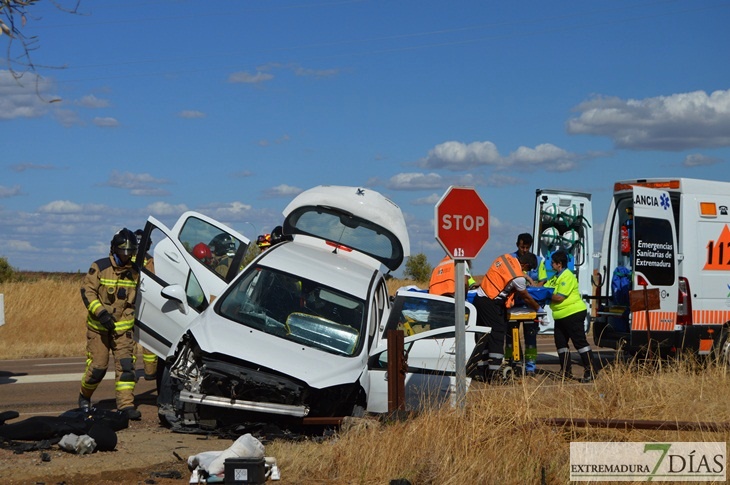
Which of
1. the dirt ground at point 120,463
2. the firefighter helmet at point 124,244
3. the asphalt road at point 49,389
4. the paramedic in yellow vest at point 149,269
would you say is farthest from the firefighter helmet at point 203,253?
the dirt ground at point 120,463

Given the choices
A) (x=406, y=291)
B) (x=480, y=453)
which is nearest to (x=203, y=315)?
(x=406, y=291)

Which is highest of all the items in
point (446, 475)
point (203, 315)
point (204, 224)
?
point (204, 224)

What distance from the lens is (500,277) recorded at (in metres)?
13.2

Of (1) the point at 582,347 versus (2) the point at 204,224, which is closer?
(2) the point at 204,224

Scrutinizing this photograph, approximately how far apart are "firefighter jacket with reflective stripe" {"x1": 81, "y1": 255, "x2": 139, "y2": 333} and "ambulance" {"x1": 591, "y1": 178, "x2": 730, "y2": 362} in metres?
6.68

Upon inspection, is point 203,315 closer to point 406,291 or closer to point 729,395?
point 406,291

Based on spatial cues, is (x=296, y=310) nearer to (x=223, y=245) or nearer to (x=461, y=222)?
(x=223, y=245)

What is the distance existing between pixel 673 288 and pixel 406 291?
462 centimetres

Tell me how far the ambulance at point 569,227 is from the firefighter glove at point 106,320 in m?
8.59

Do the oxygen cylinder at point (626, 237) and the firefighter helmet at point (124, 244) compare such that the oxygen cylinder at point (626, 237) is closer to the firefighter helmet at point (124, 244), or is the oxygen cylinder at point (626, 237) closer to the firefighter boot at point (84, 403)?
the firefighter helmet at point (124, 244)

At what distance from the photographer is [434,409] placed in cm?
833

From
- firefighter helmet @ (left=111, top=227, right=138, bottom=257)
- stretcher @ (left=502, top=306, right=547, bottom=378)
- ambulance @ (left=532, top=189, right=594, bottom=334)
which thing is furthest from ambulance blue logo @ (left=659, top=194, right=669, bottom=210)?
firefighter helmet @ (left=111, top=227, right=138, bottom=257)

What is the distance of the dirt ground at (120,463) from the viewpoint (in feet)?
24.8

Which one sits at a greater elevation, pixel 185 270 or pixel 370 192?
pixel 370 192
